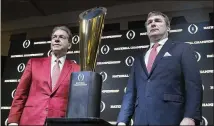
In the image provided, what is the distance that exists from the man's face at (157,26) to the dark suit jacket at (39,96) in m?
0.61

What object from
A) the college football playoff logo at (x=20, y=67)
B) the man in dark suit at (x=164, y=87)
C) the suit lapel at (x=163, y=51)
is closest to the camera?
the man in dark suit at (x=164, y=87)

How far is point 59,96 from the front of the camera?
98.7 inches

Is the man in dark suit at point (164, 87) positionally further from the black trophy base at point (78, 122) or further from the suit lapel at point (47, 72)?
the suit lapel at point (47, 72)

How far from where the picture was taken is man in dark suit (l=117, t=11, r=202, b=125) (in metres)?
2.06

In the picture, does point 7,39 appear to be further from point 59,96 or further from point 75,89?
point 75,89

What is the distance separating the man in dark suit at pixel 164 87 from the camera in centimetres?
206

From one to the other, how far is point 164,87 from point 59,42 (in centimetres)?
88

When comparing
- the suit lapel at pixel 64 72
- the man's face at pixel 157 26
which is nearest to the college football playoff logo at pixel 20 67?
the suit lapel at pixel 64 72

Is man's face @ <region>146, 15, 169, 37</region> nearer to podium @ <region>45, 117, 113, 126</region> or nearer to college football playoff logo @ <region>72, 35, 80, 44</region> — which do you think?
podium @ <region>45, 117, 113, 126</region>

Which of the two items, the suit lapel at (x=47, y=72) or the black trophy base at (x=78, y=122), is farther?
the suit lapel at (x=47, y=72)

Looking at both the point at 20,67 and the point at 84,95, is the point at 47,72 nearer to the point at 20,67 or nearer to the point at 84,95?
the point at 84,95

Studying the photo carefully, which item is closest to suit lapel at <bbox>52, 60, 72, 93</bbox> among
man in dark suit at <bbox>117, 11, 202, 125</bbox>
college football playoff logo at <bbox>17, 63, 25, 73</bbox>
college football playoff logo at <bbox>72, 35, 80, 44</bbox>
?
man in dark suit at <bbox>117, 11, 202, 125</bbox>

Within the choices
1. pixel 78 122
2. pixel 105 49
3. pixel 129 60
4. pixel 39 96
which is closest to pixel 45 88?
pixel 39 96

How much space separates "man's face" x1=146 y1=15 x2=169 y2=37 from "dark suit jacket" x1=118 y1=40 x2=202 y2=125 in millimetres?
98
